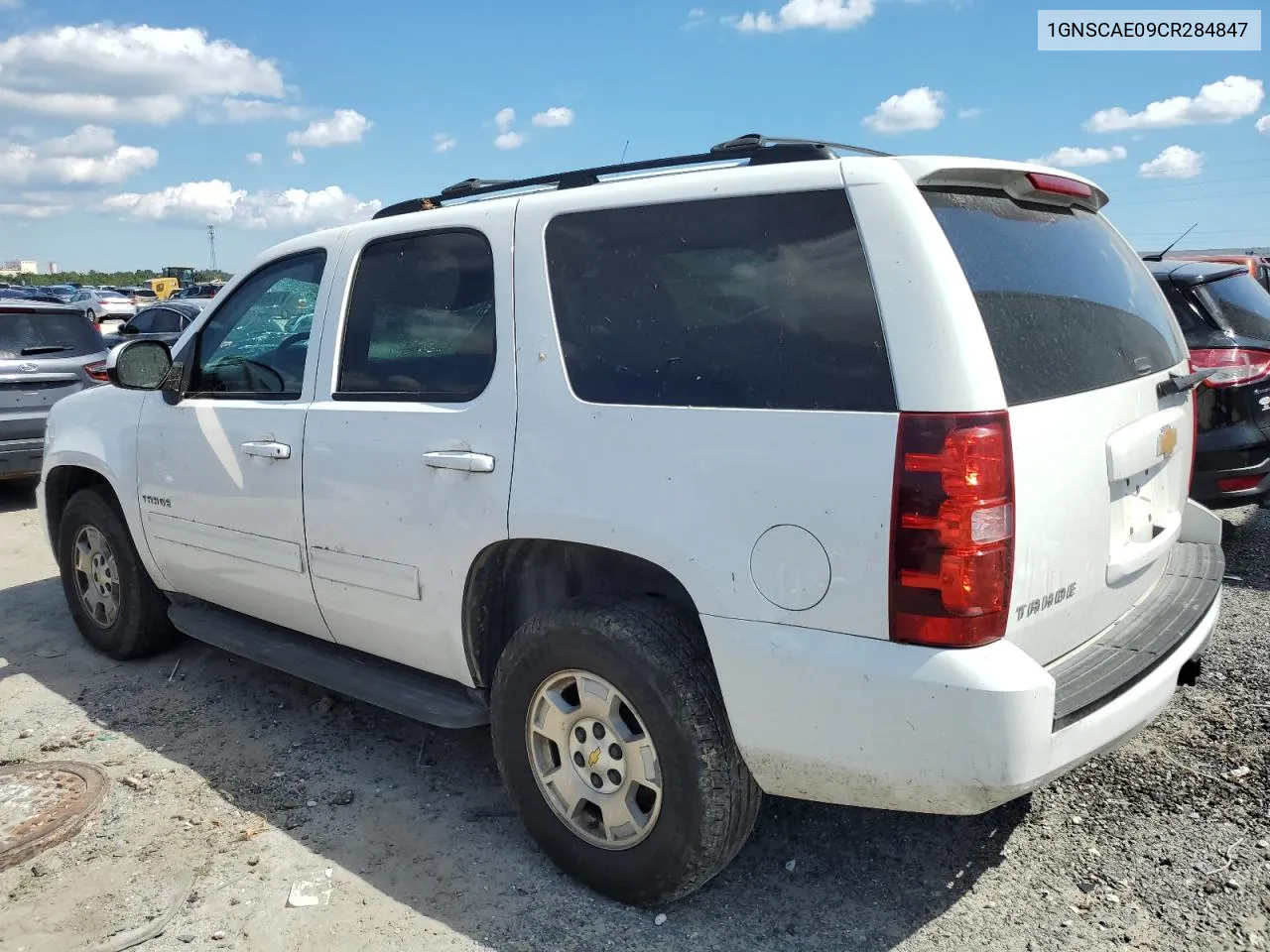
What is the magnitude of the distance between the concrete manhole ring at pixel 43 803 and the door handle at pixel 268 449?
1.37m

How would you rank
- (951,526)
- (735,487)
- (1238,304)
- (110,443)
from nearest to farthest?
(951,526) < (735,487) < (110,443) < (1238,304)

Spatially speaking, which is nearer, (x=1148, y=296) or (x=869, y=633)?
(x=869, y=633)

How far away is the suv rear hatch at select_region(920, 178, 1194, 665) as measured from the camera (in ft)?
7.54

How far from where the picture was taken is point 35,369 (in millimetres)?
8539

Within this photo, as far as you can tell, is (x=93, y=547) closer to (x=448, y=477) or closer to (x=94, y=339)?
(x=448, y=477)

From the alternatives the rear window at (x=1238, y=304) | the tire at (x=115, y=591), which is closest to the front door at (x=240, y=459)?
the tire at (x=115, y=591)

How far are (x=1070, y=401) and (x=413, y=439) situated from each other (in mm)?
1922

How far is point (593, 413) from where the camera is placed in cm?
270

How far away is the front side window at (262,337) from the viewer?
12.2 feet

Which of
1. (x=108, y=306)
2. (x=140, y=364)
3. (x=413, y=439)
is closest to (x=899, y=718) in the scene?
(x=413, y=439)

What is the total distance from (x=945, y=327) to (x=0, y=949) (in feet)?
10.1

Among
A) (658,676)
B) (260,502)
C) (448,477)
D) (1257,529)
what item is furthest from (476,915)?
(1257,529)

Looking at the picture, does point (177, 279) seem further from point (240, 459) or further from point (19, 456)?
point (240, 459)

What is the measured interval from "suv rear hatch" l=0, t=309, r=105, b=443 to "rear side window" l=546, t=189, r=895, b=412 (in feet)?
24.2
